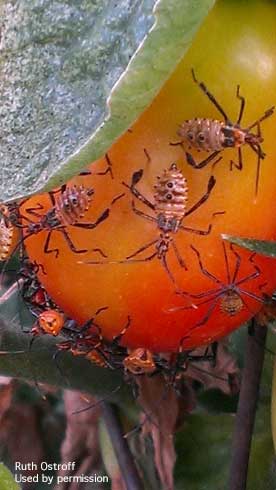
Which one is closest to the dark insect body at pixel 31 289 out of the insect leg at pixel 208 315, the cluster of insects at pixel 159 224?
the cluster of insects at pixel 159 224

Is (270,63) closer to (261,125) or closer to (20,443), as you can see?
(261,125)

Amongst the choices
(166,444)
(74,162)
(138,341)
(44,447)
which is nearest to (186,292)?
(138,341)

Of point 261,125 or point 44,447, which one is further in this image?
point 44,447

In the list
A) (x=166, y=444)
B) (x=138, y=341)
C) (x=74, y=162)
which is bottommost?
(x=166, y=444)

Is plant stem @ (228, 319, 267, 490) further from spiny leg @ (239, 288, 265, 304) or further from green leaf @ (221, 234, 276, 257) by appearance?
green leaf @ (221, 234, 276, 257)

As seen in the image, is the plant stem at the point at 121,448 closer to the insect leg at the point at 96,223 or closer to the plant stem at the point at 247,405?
the plant stem at the point at 247,405

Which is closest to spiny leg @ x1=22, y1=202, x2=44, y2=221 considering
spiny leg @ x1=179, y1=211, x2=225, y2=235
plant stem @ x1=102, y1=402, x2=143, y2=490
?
spiny leg @ x1=179, y1=211, x2=225, y2=235

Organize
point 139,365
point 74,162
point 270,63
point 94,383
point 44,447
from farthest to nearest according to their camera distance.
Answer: point 44,447
point 94,383
point 139,365
point 270,63
point 74,162
